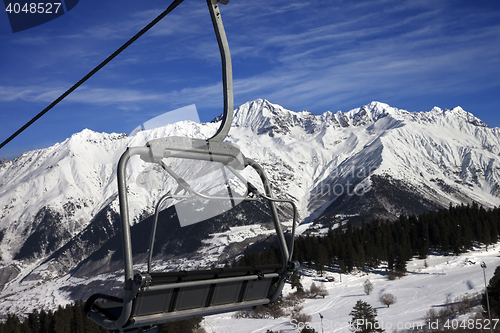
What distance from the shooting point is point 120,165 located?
350 centimetres

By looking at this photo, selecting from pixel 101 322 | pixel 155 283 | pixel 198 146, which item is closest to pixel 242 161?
pixel 198 146

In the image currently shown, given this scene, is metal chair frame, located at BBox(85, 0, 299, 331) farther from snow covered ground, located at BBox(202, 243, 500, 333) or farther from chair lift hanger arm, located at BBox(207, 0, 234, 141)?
snow covered ground, located at BBox(202, 243, 500, 333)

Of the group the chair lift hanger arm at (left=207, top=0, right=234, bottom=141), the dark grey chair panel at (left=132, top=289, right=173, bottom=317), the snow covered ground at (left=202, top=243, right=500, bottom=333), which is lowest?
the snow covered ground at (left=202, top=243, right=500, bottom=333)

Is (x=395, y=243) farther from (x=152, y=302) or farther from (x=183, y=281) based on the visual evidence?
(x=152, y=302)

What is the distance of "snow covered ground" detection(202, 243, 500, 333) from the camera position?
79.4 meters

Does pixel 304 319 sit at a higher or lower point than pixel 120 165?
lower

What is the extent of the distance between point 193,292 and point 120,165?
1.12m

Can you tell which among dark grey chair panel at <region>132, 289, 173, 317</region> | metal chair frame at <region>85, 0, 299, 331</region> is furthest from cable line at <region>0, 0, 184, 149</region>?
dark grey chair panel at <region>132, 289, 173, 317</region>

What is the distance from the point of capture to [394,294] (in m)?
92.2

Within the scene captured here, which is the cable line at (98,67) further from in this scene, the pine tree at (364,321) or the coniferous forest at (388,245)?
the coniferous forest at (388,245)

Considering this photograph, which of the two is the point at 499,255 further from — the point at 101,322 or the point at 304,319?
the point at 101,322

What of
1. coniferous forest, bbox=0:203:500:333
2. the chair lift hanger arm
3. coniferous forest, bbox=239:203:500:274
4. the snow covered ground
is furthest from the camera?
coniferous forest, bbox=239:203:500:274

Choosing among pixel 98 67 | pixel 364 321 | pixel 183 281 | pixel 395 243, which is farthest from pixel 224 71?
pixel 395 243

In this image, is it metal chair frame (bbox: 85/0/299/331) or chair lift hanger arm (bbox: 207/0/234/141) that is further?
chair lift hanger arm (bbox: 207/0/234/141)
